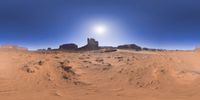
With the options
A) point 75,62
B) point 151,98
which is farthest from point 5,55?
point 151,98

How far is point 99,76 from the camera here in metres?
15.5

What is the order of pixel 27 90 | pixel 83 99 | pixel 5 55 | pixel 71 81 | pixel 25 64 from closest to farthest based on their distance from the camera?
pixel 83 99 → pixel 27 90 → pixel 71 81 → pixel 25 64 → pixel 5 55

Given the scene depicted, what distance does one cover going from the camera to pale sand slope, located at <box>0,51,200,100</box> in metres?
13.1

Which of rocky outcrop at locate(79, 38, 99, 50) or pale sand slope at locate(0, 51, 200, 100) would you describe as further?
rocky outcrop at locate(79, 38, 99, 50)

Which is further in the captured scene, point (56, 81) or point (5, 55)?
point (5, 55)

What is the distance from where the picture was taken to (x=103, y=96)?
12766mm

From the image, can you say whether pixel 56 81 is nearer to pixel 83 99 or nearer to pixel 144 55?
pixel 83 99

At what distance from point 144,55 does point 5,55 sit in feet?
25.6

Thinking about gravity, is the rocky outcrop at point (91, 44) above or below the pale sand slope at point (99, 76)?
above

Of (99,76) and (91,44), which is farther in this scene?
(91,44)

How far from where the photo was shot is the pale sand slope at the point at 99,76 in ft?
43.0

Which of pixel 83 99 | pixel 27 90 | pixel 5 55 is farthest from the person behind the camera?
pixel 5 55

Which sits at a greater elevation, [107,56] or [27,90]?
[107,56]

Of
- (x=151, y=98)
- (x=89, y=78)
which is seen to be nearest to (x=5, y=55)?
(x=89, y=78)
